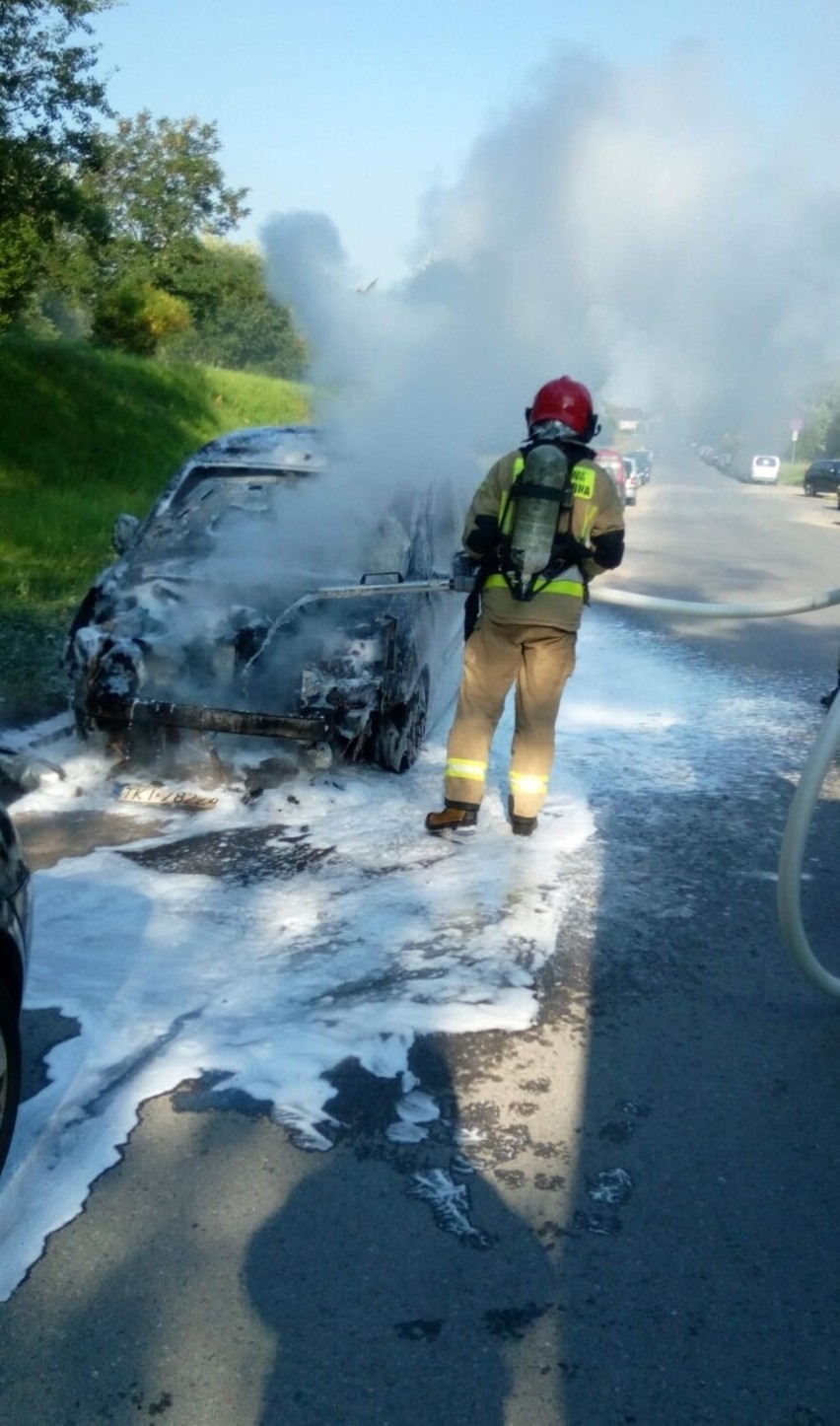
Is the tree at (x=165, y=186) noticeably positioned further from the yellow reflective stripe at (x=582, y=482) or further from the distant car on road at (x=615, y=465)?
the yellow reflective stripe at (x=582, y=482)

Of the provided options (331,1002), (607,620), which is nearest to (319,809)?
(331,1002)

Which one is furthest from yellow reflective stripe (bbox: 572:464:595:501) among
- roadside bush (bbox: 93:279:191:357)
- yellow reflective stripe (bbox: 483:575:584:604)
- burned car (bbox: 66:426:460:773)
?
roadside bush (bbox: 93:279:191:357)

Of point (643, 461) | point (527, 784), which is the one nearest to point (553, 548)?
point (527, 784)

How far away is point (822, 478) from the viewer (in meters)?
43.5

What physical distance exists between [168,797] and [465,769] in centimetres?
142

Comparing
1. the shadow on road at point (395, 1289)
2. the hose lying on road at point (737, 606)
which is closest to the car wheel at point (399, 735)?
the hose lying on road at point (737, 606)

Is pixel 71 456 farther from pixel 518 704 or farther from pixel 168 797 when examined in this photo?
pixel 518 704

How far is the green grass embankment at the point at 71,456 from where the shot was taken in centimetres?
1002

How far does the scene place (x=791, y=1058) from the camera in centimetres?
390

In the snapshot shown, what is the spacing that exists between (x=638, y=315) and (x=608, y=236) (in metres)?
0.61

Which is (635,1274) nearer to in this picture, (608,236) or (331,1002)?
(331,1002)

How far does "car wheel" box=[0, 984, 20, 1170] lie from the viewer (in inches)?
119

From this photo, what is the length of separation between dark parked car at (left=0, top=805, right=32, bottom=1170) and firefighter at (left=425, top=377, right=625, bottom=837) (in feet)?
9.23

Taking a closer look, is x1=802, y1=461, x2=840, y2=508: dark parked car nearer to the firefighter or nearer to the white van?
the white van
